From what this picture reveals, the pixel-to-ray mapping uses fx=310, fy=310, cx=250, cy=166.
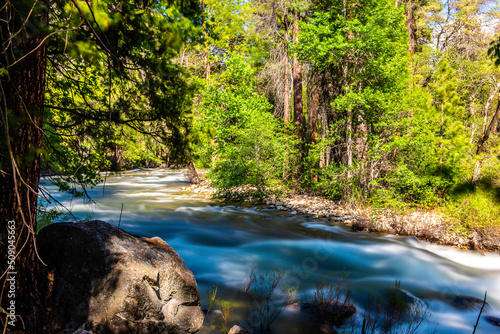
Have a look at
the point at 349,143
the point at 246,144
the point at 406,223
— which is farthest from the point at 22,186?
the point at 246,144

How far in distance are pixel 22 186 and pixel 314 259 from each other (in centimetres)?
552

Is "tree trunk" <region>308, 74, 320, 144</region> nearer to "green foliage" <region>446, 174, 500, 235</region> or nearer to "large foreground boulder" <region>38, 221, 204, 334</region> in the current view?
"green foliage" <region>446, 174, 500, 235</region>

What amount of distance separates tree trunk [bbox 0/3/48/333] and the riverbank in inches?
291

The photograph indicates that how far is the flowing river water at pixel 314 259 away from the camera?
4.82 meters

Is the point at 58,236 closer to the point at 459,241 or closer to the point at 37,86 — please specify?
the point at 37,86

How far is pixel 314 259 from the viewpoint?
22.0 ft

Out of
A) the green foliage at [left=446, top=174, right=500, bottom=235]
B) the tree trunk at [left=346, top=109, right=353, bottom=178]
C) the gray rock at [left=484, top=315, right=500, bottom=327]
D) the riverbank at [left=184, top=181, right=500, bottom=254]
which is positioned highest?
the tree trunk at [left=346, top=109, right=353, bottom=178]

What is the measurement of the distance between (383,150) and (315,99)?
17.9 feet

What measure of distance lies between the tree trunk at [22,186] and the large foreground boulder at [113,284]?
377 mm

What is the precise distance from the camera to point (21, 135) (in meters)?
2.69

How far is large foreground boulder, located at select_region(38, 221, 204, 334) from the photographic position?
10.6 feet

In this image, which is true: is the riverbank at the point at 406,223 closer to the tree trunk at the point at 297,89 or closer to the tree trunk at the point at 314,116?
the tree trunk at the point at 314,116

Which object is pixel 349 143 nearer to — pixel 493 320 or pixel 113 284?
pixel 493 320

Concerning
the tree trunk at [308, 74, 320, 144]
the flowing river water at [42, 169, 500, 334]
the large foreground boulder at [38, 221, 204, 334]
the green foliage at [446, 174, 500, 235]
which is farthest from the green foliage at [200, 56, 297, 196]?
the large foreground boulder at [38, 221, 204, 334]
